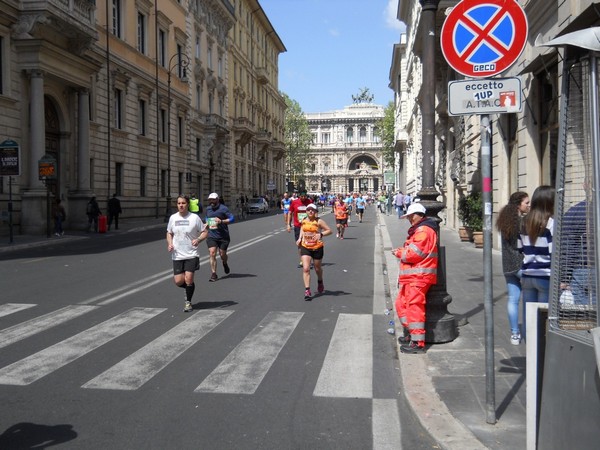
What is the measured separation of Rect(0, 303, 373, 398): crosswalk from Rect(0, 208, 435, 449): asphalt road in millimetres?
20

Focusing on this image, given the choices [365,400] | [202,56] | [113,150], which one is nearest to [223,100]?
[202,56]

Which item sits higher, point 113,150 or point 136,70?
point 136,70

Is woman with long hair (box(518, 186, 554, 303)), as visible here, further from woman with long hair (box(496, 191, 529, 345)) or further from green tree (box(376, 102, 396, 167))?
green tree (box(376, 102, 396, 167))

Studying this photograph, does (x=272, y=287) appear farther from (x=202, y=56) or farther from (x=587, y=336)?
(x=202, y=56)

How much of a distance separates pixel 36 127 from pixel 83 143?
4388 millimetres

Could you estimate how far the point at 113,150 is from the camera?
32.9 m

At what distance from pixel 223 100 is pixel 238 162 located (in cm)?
777

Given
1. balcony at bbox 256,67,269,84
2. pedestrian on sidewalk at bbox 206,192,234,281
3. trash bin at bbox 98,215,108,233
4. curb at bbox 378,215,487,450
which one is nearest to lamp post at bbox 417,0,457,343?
curb at bbox 378,215,487,450

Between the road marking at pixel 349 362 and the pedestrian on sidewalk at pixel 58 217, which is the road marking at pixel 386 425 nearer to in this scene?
the road marking at pixel 349 362

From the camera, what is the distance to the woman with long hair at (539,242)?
19.1 feet

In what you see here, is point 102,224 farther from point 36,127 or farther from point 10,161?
point 10,161

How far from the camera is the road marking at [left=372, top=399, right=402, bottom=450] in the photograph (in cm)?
436

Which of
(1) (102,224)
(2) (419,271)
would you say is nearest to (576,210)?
(2) (419,271)

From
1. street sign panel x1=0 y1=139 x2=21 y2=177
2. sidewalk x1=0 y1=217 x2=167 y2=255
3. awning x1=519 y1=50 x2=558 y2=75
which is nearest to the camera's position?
awning x1=519 y1=50 x2=558 y2=75
